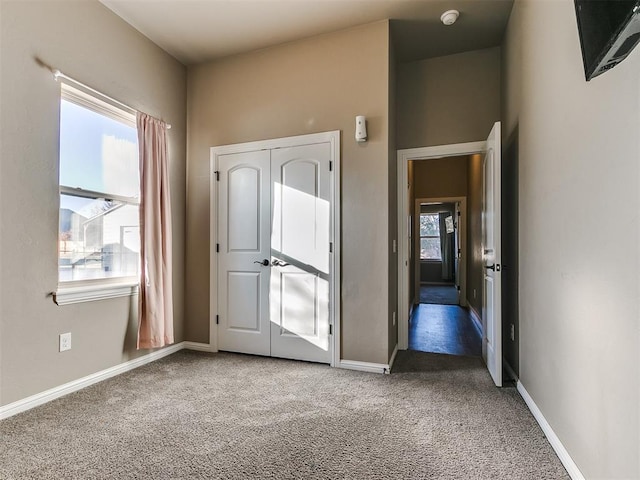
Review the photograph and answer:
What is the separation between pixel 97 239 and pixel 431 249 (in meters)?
9.57

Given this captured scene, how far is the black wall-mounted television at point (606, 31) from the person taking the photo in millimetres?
959

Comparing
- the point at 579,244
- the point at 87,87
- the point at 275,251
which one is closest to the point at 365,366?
the point at 275,251

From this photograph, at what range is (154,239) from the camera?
10.1 feet

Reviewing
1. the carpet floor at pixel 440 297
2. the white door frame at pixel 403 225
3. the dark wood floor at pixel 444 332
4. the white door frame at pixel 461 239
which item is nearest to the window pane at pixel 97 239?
the white door frame at pixel 403 225

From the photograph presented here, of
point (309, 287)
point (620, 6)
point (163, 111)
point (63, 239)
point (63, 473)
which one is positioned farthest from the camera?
point (163, 111)

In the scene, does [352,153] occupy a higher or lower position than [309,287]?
higher

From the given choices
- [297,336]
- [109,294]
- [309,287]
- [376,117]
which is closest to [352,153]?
[376,117]

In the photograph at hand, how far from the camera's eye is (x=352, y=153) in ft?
9.87

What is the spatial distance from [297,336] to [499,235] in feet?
6.18

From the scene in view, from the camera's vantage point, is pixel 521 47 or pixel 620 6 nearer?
pixel 620 6

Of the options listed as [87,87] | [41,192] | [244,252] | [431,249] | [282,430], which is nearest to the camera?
[282,430]

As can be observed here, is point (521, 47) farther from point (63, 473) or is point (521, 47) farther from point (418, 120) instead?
point (63, 473)

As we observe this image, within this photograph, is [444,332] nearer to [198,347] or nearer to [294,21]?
[198,347]

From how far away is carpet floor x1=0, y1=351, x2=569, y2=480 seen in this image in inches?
64.1
